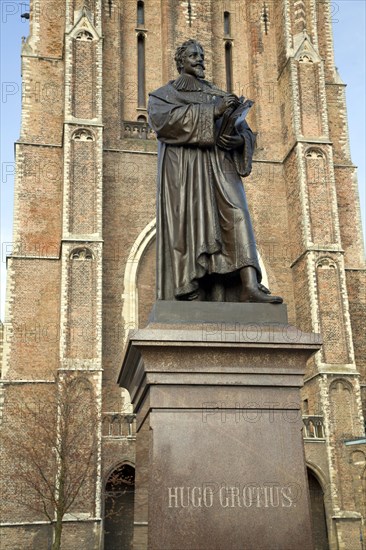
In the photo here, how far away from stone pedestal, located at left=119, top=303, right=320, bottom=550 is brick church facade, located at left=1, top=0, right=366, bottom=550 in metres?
15.2

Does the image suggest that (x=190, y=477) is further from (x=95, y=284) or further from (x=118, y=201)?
(x=118, y=201)

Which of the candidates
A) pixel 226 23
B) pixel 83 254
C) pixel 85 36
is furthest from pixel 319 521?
pixel 226 23

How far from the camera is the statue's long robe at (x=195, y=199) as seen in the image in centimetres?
493

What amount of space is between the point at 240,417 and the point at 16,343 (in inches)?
697

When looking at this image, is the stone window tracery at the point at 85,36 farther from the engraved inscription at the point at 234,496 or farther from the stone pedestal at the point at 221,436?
the engraved inscription at the point at 234,496

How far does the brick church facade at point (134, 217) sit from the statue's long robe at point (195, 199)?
48.3 feet

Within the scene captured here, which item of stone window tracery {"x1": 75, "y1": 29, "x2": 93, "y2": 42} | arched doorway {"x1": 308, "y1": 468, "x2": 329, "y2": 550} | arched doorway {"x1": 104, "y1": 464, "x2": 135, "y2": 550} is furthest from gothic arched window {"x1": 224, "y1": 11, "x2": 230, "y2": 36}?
arched doorway {"x1": 104, "y1": 464, "x2": 135, "y2": 550}

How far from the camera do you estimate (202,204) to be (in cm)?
504

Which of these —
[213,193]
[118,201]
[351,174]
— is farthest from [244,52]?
[213,193]

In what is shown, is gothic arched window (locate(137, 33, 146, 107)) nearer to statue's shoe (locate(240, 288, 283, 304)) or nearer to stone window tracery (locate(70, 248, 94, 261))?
stone window tracery (locate(70, 248, 94, 261))

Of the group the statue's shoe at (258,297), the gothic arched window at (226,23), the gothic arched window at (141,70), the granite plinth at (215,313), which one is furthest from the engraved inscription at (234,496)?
the gothic arched window at (226,23)

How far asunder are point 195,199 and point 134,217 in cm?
1834

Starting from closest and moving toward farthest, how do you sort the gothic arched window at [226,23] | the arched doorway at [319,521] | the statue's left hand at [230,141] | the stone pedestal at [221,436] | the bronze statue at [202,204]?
the stone pedestal at [221,436]
the bronze statue at [202,204]
the statue's left hand at [230,141]
the arched doorway at [319,521]
the gothic arched window at [226,23]

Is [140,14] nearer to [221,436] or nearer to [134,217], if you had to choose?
[134,217]
